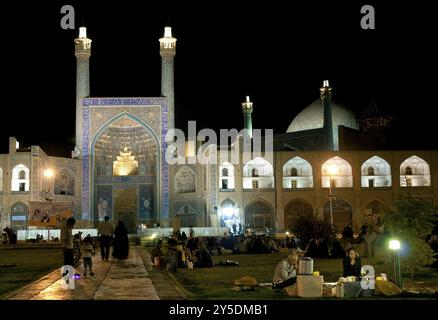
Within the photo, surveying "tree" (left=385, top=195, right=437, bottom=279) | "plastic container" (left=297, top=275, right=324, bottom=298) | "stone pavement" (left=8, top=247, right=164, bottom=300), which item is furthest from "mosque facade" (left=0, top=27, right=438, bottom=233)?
"plastic container" (left=297, top=275, right=324, bottom=298)

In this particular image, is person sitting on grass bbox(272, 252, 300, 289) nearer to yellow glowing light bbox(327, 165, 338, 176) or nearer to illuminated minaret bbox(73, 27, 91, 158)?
yellow glowing light bbox(327, 165, 338, 176)

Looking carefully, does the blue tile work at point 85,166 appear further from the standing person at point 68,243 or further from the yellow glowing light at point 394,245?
the yellow glowing light at point 394,245

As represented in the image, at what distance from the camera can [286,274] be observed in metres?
9.29

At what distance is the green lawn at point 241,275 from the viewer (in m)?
8.81

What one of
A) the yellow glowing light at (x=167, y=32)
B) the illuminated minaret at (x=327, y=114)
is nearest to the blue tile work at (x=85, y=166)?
the yellow glowing light at (x=167, y=32)

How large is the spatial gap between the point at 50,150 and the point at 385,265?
109 ft

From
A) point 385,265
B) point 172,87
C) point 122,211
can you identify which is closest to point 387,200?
point 172,87

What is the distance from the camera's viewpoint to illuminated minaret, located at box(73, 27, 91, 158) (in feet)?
124

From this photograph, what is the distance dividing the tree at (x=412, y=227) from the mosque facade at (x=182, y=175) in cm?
2341

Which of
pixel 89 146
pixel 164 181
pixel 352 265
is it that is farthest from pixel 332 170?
pixel 352 265

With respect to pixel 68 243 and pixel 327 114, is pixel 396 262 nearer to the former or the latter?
pixel 68 243

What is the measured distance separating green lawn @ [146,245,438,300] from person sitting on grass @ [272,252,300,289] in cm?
17

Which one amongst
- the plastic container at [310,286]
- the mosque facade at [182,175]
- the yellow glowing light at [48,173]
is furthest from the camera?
A: the yellow glowing light at [48,173]
